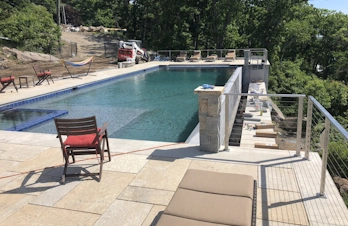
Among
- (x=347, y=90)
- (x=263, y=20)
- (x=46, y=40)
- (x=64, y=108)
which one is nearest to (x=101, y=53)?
(x=46, y=40)

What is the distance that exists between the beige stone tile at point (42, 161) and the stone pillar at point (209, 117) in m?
2.21

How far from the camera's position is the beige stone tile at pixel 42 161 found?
14.0 feet

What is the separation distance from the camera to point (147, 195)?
133 inches

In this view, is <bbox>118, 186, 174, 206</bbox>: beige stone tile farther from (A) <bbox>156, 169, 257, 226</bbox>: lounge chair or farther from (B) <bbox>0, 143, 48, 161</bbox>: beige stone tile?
(B) <bbox>0, 143, 48, 161</bbox>: beige stone tile

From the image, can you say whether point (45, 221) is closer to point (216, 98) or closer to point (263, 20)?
point (216, 98)

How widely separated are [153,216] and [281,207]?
1339 mm

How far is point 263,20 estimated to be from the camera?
2572 centimetres

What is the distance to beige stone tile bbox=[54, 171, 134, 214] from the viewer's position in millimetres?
3229

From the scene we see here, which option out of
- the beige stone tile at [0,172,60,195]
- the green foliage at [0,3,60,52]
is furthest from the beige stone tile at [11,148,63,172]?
the green foliage at [0,3,60,52]

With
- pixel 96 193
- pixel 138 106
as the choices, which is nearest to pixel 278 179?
pixel 96 193

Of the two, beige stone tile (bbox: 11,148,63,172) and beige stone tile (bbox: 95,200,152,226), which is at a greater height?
beige stone tile (bbox: 11,148,63,172)

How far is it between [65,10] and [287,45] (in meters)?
33.4

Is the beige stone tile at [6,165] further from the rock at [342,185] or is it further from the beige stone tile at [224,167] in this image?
the rock at [342,185]

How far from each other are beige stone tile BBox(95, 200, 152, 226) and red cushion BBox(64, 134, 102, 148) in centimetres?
89
